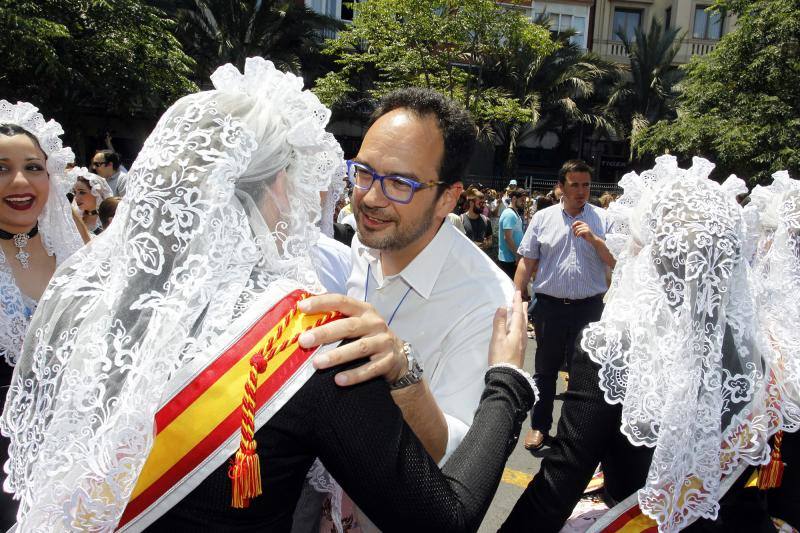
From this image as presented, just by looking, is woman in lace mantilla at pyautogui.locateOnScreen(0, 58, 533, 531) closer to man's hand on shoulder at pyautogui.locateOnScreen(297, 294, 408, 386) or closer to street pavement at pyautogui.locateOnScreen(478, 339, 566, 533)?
man's hand on shoulder at pyautogui.locateOnScreen(297, 294, 408, 386)

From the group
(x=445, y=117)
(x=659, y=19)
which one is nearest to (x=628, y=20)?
(x=659, y=19)

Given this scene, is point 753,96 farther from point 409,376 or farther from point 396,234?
point 409,376

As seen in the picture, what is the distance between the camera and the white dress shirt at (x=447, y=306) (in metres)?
1.74

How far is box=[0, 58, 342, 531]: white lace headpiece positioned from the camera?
3.44ft

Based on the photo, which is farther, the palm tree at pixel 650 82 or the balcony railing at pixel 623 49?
the balcony railing at pixel 623 49

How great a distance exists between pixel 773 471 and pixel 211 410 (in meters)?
1.48

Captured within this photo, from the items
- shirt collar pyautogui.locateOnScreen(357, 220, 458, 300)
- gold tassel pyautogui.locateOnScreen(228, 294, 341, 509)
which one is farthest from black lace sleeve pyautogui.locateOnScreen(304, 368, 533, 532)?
shirt collar pyautogui.locateOnScreen(357, 220, 458, 300)

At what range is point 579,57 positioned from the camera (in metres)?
23.9

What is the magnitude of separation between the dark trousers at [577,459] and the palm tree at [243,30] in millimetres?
19563

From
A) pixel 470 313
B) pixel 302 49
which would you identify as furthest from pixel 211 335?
pixel 302 49

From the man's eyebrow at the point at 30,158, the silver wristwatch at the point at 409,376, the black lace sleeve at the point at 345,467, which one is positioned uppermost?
the man's eyebrow at the point at 30,158

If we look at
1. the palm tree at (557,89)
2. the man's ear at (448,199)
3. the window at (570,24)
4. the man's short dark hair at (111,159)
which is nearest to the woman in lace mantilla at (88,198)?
the man's short dark hair at (111,159)

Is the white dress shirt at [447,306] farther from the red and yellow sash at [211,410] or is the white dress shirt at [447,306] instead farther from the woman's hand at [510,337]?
the red and yellow sash at [211,410]

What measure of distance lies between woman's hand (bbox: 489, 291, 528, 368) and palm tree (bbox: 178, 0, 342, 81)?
63.9 ft
